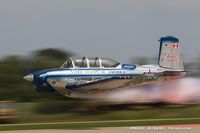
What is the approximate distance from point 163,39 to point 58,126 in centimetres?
1352

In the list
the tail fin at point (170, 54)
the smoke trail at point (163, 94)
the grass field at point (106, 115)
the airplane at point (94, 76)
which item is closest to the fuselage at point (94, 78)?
the airplane at point (94, 76)

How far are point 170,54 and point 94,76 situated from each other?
16.2ft

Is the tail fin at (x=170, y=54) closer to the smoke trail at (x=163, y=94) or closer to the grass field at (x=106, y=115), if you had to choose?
the smoke trail at (x=163, y=94)

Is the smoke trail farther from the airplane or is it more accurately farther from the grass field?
the grass field

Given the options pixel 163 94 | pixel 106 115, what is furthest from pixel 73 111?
pixel 163 94

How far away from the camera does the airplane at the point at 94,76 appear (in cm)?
2861

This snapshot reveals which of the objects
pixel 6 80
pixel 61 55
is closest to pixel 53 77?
pixel 6 80

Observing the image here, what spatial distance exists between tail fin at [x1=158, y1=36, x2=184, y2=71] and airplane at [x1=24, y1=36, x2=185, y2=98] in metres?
0.33

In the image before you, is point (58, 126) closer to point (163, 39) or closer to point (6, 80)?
point (163, 39)

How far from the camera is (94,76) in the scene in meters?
28.7

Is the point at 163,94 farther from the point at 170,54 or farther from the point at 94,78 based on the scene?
the point at 94,78

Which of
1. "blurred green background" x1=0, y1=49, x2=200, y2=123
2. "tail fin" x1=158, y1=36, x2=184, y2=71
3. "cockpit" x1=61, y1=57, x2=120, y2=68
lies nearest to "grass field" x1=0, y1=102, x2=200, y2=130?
"blurred green background" x1=0, y1=49, x2=200, y2=123

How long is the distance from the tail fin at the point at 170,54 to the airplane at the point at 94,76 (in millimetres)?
329

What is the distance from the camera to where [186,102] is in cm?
2747
